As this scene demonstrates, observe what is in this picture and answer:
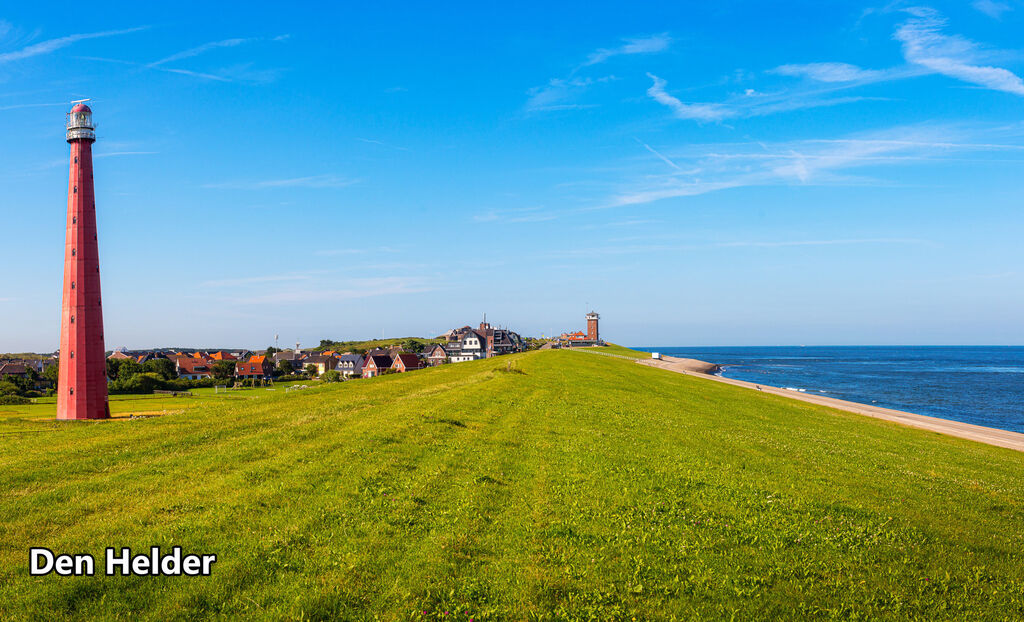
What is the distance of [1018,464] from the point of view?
88.1ft

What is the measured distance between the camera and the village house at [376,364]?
12269 centimetres

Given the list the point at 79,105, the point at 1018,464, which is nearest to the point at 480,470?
the point at 1018,464

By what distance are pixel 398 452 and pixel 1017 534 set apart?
1699 centimetres

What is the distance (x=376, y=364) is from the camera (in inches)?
4847

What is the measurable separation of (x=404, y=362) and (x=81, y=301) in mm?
87541

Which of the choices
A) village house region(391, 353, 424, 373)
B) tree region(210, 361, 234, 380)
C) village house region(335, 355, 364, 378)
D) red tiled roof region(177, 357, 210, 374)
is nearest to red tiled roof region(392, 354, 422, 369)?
village house region(391, 353, 424, 373)

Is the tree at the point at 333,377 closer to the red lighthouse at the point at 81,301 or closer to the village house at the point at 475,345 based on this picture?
the village house at the point at 475,345

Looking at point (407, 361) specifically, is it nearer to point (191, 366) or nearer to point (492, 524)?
point (191, 366)

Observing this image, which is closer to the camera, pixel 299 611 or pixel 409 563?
pixel 299 611

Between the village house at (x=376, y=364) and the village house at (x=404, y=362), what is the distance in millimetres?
1889

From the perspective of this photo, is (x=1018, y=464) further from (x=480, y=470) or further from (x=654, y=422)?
(x=480, y=470)

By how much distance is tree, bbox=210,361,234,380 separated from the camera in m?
130

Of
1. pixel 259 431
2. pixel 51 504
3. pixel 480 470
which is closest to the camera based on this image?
pixel 51 504

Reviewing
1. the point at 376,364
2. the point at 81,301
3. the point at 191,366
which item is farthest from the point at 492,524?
the point at 191,366
